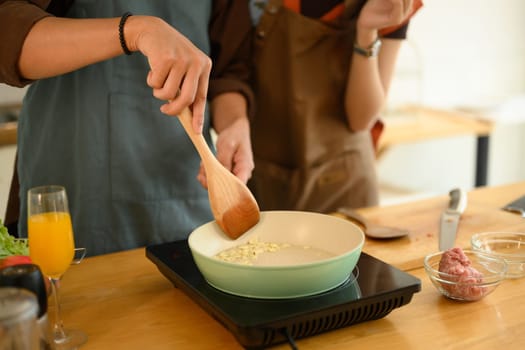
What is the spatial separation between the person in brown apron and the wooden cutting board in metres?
0.32

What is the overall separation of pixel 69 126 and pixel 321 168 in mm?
735

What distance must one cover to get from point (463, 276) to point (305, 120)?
2.78ft

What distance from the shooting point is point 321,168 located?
1898mm

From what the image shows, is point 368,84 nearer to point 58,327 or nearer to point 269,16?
point 269,16

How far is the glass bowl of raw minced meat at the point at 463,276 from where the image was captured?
1068 millimetres

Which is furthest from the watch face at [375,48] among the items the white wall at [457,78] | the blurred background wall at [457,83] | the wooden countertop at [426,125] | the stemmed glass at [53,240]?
the white wall at [457,78]

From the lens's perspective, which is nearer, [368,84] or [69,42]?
[69,42]

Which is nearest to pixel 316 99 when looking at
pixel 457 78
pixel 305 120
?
pixel 305 120

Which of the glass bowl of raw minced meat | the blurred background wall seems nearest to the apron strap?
the glass bowl of raw minced meat

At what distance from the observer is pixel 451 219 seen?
143cm

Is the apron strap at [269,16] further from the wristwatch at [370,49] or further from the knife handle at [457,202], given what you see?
the knife handle at [457,202]

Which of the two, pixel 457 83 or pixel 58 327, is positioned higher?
pixel 58 327

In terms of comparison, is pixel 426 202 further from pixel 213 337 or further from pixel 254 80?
pixel 213 337

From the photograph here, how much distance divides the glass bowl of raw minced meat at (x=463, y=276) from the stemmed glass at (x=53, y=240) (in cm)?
57
